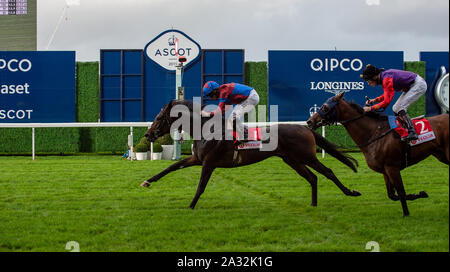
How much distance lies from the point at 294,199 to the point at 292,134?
0.73m

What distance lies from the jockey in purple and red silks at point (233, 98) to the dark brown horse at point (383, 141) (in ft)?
2.41

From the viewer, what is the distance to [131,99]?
40.9 feet

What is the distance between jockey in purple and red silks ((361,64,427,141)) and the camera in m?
3.85

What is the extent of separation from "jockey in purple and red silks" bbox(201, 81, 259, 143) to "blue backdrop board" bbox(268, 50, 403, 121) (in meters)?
8.06

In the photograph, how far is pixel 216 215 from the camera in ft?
13.1

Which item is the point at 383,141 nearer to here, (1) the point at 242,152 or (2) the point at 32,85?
(1) the point at 242,152

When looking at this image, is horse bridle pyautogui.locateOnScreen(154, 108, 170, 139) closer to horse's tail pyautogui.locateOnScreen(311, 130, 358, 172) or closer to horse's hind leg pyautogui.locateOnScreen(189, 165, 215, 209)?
horse's hind leg pyautogui.locateOnScreen(189, 165, 215, 209)

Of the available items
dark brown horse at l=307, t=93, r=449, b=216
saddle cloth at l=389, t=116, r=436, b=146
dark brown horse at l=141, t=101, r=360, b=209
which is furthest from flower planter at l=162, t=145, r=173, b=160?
saddle cloth at l=389, t=116, r=436, b=146

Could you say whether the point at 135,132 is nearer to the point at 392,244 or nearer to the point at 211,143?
the point at 211,143

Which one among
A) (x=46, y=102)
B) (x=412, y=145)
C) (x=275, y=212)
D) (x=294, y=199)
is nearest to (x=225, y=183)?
(x=294, y=199)

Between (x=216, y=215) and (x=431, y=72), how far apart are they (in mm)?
11586

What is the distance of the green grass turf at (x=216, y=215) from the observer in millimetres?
2893

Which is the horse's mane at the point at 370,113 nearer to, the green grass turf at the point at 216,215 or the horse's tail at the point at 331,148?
the horse's tail at the point at 331,148

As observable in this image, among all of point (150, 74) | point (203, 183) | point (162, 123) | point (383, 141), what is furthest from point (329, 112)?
point (150, 74)
